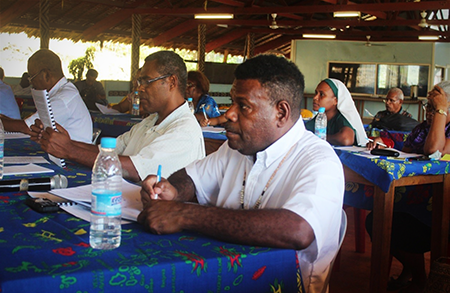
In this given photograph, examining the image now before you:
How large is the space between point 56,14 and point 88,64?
6.56ft

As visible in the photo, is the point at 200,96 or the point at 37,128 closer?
the point at 37,128

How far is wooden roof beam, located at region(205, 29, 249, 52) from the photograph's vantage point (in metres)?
Result: 17.2

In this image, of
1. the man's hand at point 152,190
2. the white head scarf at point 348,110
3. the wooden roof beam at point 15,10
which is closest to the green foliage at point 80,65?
the wooden roof beam at point 15,10

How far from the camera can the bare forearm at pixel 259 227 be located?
1.21 meters

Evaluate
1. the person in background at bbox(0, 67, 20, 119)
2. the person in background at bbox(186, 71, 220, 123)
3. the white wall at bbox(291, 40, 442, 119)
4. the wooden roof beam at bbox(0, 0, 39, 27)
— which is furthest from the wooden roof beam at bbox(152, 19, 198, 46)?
the person in background at bbox(0, 67, 20, 119)

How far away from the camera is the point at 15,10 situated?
12055 mm

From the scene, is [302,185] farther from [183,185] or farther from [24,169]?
[24,169]

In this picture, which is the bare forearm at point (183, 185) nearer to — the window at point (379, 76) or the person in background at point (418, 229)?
the person in background at point (418, 229)

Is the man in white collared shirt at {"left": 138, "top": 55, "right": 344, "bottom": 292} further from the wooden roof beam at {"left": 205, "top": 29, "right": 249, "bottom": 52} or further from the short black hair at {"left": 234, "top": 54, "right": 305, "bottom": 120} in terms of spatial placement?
the wooden roof beam at {"left": 205, "top": 29, "right": 249, "bottom": 52}

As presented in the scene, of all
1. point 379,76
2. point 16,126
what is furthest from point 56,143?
point 379,76

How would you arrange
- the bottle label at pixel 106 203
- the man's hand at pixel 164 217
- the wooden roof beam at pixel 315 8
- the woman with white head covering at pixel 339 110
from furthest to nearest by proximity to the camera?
the wooden roof beam at pixel 315 8
the woman with white head covering at pixel 339 110
the man's hand at pixel 164 217
the bottle label at pixel 106 203

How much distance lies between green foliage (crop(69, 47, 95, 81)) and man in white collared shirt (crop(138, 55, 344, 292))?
45.9 feet

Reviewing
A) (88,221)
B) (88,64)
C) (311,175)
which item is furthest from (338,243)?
(88,64)

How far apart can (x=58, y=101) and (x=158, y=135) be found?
110cm
